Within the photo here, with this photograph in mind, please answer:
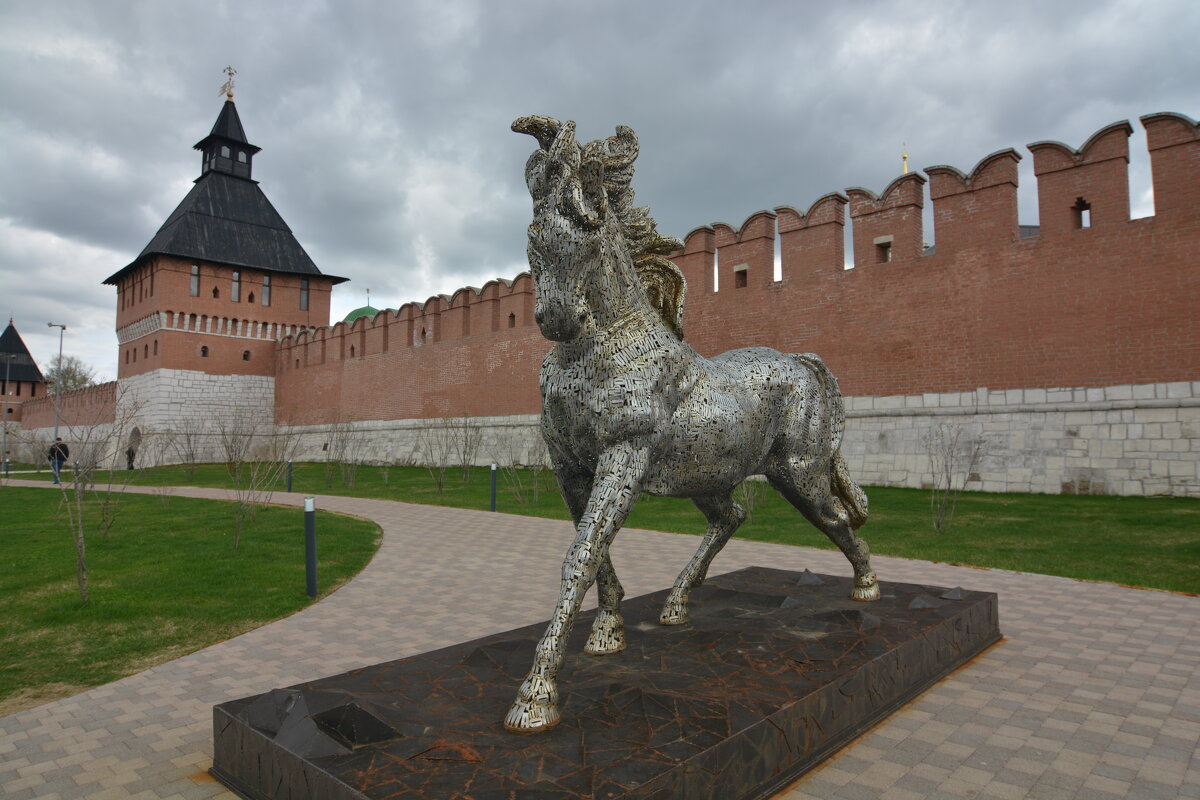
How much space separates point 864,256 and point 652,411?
46.8 ft

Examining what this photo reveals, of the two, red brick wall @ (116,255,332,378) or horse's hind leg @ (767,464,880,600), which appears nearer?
horse's hind leg @ (767,464,880,600)

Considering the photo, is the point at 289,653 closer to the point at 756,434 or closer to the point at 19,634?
the point at 19,634

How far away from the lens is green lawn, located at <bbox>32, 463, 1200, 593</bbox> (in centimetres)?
734

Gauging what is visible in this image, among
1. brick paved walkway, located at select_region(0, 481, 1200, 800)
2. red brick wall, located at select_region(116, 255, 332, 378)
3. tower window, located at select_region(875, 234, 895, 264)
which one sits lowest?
brick paved walkway, located at select_region(0, 481, 1200, 800)

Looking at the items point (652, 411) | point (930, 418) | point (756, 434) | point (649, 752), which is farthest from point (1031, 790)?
point (930, 418)

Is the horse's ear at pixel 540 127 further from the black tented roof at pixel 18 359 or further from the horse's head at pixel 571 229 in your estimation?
the black tented roof at pixel 18 359

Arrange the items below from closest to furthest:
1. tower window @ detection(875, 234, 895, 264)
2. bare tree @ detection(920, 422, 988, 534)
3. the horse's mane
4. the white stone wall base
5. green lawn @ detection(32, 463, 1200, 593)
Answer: the horse's mane
green lawn @ detection(32, 463, 1200, 593)
the white stone wall base
bare tree @ detection(920, 422, 988, 534)
tower window @ detection(875, 234, 895, 264)

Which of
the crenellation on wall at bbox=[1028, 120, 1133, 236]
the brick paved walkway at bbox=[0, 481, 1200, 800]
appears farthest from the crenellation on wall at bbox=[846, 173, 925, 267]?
the brick paved walkway at bbox=[0, 481, 1200, 800]

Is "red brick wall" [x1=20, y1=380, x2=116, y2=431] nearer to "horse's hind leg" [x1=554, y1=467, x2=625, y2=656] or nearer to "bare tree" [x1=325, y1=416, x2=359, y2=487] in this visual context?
"bare tree" [x1=325, y1=416, x2=359, y2=487]

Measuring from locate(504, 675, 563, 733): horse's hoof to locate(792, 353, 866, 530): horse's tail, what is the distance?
2254 millimetres

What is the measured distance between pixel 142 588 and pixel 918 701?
6.63 m

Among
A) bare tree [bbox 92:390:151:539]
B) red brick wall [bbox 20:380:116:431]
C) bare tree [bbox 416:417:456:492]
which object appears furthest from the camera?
red brick wall [bbox 20:380:116:431]

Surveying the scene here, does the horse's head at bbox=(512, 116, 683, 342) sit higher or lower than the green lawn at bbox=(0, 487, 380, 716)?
higher

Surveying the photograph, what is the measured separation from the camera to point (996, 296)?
550 inches
